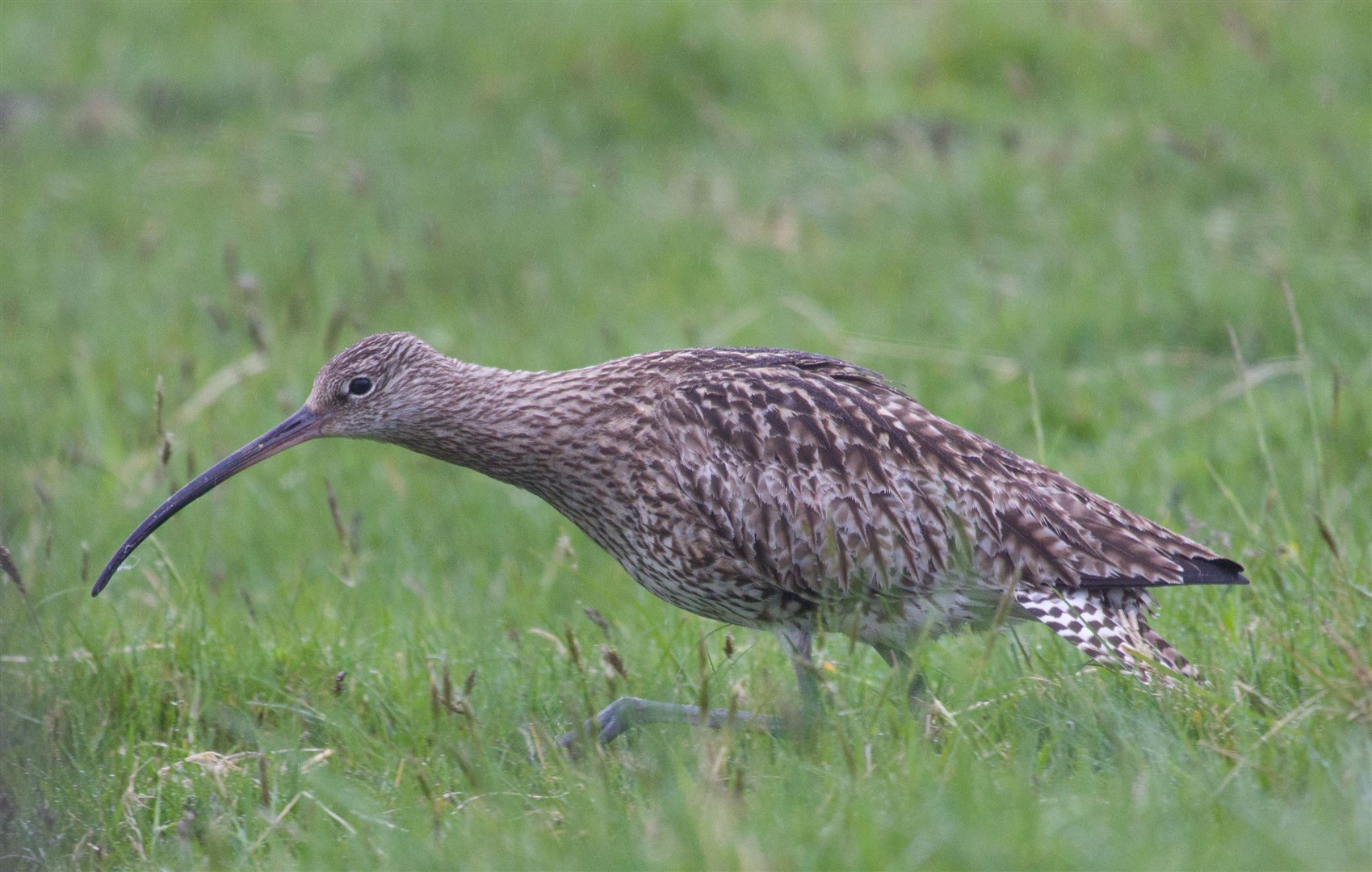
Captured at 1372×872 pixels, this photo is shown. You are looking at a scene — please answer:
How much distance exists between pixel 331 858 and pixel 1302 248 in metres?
6.41

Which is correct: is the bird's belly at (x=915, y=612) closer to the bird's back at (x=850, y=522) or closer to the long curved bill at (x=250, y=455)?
the bird's back at (x=850, y=522)

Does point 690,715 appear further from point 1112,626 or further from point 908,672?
point 1112,626

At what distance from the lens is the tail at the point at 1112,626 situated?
486cm

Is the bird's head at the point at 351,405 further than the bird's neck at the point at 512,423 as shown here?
Yes

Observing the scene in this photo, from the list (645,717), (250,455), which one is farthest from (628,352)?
(645,717)

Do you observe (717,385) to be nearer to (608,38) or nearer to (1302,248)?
(1302,248)

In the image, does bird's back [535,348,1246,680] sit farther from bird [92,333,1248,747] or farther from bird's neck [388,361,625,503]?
bird's neck [388,361,625,503]

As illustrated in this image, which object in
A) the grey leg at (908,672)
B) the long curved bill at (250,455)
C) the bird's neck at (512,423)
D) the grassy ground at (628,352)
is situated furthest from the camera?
the long curved bill at (250,455)

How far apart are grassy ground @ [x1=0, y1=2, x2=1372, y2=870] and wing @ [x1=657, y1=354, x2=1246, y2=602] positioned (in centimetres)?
32

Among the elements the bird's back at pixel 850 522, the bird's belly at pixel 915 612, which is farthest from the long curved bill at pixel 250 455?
the bird's belly at pixel 915 612

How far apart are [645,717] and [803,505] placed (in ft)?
2.79

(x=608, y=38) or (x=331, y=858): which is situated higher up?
(x=608, y=38)

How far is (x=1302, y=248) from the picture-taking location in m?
8.92

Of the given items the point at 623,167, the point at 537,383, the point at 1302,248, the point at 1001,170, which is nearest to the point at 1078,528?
the point at 537,383
